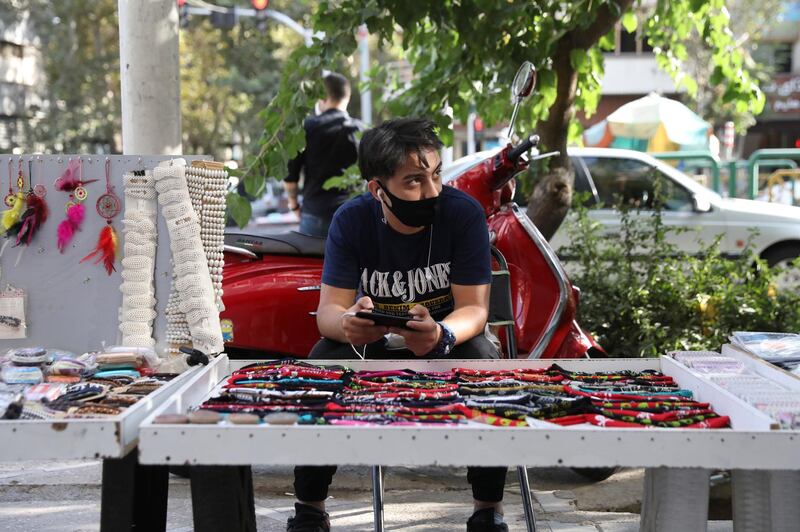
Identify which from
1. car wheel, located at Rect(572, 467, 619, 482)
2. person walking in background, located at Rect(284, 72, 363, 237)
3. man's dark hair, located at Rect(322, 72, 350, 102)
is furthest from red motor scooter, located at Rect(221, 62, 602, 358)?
man's dark hair, located at Rect(322, 72, 350, 102)

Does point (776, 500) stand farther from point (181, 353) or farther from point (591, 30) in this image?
point (591, 30)

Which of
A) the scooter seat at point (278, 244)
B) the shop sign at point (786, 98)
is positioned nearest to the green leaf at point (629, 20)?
the scooter seat at point (278, 244)

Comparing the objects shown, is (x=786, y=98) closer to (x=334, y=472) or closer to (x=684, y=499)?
(x=334, y=472)

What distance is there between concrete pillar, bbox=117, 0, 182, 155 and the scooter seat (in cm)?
50

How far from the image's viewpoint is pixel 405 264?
10.7ft

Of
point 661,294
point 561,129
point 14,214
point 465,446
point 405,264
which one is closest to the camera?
point 465,446

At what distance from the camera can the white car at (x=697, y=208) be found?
9336 millimetres

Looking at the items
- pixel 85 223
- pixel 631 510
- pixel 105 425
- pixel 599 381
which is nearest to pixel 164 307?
pixel 85 223

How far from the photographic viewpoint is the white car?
30.6 feet

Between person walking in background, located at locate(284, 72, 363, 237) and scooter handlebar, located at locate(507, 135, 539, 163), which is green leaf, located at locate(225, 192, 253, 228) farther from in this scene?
person walking in background, located at locate(284, 72, 363, 237)

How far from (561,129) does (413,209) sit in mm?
2665

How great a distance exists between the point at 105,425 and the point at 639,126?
12361 mm

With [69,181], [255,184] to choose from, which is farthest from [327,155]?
[69,181]

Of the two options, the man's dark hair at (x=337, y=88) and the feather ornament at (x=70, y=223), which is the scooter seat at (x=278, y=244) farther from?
the man's dark hair at (x=337, y=88)
